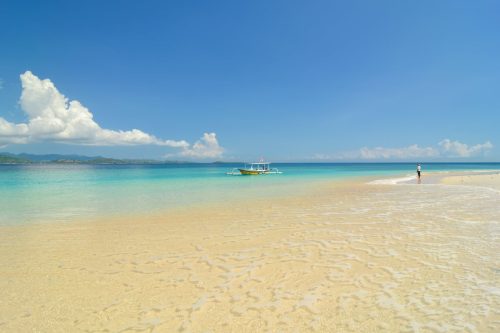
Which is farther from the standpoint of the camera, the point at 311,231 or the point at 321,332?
the point at 311,231

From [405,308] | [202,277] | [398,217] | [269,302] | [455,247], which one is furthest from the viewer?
[398,217]

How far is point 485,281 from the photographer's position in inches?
233

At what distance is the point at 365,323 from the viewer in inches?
179

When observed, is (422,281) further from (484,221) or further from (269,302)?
(484,221)

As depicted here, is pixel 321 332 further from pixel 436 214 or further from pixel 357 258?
pixel 436 214

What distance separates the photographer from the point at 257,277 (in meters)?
6.46

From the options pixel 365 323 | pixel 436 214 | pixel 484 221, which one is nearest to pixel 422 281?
pixel 365 323

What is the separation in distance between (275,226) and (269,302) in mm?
6354

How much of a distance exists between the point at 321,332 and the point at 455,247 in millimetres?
6164

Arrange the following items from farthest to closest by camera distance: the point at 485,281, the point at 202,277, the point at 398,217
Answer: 1. the point at 398,217
2. the point at 202,277
3. the point at 485,281

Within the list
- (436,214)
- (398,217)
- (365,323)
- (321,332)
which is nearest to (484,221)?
(436,214)

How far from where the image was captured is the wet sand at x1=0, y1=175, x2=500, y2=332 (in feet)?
15.4

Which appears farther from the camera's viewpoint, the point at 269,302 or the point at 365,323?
the point at 269,302

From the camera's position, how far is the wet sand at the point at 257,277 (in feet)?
15.4
